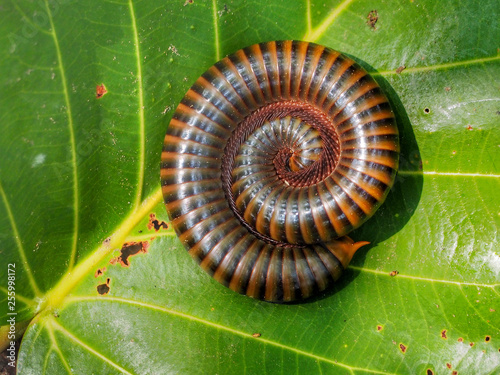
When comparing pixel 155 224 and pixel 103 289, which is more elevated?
pixel 155 224

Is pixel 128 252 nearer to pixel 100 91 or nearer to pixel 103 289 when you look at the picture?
pixel 103 289

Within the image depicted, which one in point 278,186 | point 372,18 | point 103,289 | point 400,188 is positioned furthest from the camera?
point 278,186

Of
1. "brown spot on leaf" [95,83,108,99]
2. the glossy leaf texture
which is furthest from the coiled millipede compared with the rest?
"brown spot on leaf" [95,83,108,99]

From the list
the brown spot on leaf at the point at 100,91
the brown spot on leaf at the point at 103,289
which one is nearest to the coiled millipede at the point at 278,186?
the brown spot on leaf at the point at 100,91

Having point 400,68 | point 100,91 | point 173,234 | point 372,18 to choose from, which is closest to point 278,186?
point 173,234

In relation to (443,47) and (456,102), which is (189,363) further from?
A: (443,47)

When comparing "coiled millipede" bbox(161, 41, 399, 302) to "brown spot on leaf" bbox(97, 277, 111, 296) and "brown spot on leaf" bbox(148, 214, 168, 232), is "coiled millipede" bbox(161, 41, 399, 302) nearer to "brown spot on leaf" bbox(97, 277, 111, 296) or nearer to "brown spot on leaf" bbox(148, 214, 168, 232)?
"brown spot on leaf" bbox(148, 214, 168, 232)
